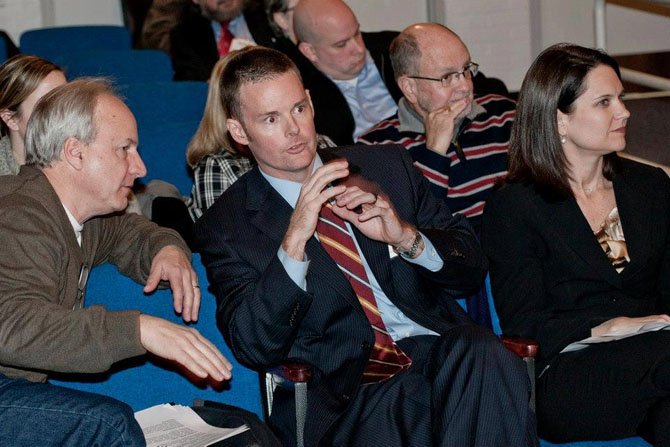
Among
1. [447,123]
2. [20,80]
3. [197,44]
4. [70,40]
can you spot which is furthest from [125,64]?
[447,123]

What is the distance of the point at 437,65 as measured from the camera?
3.56 m

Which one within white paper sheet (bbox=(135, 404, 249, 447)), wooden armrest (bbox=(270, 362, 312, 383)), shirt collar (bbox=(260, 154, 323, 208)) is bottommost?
white paper sheet (bbox=(135, 404, 249, 447))

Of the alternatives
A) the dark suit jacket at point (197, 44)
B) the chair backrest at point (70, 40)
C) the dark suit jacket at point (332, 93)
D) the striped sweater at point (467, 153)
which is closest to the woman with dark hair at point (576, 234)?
the striped sweater at point (467, 153)

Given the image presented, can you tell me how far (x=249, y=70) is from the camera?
2.66m

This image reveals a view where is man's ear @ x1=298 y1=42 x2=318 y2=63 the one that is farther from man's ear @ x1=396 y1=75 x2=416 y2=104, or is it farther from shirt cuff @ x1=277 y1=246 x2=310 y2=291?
shirt cuff @ x1=277 y1=246 x2=310 y2=291

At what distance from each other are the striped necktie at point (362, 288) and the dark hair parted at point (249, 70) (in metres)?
0.37

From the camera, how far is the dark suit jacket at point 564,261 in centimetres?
274

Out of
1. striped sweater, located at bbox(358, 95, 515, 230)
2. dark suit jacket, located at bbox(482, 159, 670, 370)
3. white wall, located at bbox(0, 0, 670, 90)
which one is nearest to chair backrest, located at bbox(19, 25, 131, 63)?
white wall, located at bbox(0, 0, 670, 90)

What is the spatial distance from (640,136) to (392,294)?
267 centimetres

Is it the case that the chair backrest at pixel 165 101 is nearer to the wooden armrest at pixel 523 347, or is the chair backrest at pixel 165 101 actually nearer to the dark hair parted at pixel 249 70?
the dark hair parted at pixel 249 70

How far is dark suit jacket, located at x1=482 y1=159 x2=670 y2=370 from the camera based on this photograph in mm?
2738

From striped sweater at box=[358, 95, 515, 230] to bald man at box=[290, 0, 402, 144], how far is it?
24.1 inches

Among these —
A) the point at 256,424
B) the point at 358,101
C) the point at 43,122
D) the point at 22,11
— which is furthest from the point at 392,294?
the point at 22,11

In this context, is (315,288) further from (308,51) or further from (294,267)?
(308,51)
